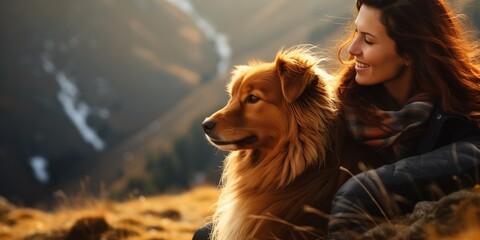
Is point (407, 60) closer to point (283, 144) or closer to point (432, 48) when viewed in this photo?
point (432, 48)

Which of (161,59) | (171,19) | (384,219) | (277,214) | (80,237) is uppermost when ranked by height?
(171,19)

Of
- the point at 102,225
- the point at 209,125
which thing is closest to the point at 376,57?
the point at 209,125

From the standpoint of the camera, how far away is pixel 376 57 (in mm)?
4047

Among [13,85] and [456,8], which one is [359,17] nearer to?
[456,8]

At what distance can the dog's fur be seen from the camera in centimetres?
413

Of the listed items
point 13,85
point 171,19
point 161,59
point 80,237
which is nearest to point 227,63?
point 161,59

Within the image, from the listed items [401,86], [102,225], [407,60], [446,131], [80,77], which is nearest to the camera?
[446,131]

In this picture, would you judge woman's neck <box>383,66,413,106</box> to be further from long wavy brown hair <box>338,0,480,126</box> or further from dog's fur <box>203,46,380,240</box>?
dog's fur <box>203,46,380,240</box>

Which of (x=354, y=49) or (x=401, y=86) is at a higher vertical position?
(x=354, y=49)

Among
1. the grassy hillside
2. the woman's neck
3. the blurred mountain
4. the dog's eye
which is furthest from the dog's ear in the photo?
the blurred mountain

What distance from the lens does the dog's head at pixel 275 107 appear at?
167 inches

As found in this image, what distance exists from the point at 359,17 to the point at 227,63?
157 m

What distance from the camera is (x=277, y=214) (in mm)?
4172

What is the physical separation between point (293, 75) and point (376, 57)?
2.16 feet
